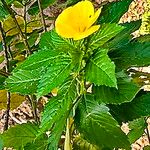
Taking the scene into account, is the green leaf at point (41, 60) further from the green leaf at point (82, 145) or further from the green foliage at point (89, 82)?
the green leaf at point (82, 145)

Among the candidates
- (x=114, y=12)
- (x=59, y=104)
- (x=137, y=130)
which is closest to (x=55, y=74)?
(x=59, y=104)

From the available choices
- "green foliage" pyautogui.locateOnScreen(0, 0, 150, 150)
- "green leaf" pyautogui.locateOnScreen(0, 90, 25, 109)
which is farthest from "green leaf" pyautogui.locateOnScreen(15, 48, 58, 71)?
"green leaf" pyautogui.locateOnScreen(0, 90, 25, 109)

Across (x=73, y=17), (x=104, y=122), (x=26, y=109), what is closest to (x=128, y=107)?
(x=104, y=122)

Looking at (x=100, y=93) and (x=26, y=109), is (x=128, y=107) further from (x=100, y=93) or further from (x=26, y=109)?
(x=26, y=109)

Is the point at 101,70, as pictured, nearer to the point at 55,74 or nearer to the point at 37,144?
the point at 55,74

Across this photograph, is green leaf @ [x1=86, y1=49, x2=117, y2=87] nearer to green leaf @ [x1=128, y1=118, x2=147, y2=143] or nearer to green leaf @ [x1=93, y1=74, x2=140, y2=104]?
green leaf @ [x1=93, y1=74, x2=140, y2=104]

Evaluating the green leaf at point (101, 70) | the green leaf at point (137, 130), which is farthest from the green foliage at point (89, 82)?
the green leaf at point (137, 130)
